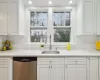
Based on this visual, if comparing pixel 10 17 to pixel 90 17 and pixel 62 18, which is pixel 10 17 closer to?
pixel 62 18

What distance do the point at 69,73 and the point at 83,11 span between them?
62.7 inches

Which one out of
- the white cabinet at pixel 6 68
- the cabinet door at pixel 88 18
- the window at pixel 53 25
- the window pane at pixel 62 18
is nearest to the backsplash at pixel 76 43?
the window at pixel 53 25

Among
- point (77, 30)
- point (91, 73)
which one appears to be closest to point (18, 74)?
point (91, 73)

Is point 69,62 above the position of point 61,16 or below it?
below

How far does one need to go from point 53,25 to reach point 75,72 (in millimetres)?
1533

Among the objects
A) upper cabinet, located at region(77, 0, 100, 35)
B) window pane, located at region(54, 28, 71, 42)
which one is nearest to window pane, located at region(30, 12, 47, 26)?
window pane, located at region(54, 28, 71, 42)

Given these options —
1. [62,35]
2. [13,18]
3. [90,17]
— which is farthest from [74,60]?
[13,18]

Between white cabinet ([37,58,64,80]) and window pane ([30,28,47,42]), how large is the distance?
1.00m

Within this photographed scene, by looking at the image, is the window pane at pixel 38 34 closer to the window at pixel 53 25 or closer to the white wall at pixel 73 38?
the window at pixel 53 25

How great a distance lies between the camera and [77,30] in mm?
3236

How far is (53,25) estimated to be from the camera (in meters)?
3.37

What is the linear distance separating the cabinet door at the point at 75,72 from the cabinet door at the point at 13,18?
5.30 feet

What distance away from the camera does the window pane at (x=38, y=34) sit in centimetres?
340

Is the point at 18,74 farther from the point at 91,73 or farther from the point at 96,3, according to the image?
the point at 96,3
